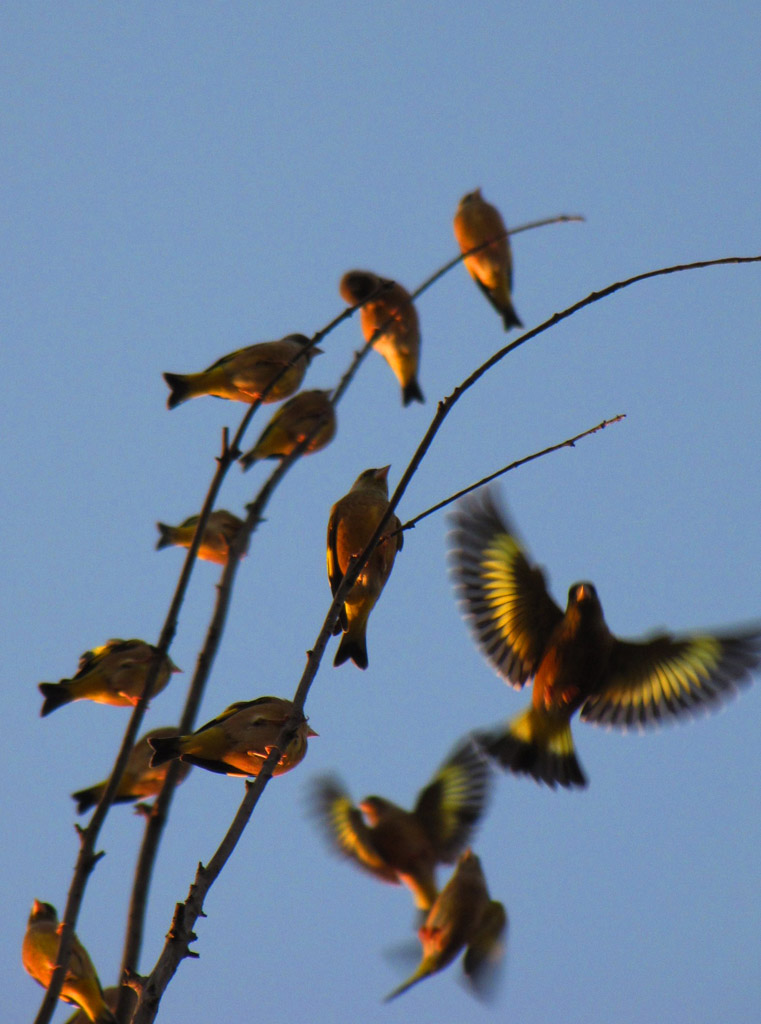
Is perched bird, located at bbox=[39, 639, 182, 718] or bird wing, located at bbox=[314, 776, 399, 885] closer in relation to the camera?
perched bird, located at bbox=[39, 639, 182, 718]

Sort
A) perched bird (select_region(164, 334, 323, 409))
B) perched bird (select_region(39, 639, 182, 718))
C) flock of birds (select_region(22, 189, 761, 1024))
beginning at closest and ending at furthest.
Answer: flock of birds (select_region(22, 189, 761, 1024)) < perched bird (select_region(39, 639, 182, 718)) < perched bird (select_region(164, 334, 323, 409))

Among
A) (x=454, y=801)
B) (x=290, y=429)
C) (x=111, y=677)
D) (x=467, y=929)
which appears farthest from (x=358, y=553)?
(x=454, y=801)

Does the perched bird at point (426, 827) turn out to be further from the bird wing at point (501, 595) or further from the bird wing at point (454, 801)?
the bird wing at point (501, 595)

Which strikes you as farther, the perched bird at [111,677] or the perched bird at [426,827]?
the perched bird at [426,827]

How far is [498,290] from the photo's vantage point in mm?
6973

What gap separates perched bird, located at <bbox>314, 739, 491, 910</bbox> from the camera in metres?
6.38

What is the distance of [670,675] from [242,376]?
234 centimetres

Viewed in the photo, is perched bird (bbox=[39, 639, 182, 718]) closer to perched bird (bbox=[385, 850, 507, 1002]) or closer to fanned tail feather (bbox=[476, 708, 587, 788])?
fanned tail feather (bbox=[476, 708, 587, 788])

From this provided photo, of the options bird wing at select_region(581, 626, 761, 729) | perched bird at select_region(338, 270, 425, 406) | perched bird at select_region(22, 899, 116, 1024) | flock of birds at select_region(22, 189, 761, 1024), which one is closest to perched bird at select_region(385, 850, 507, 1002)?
flock of birds at select_region(22, 189, 761, 1024)

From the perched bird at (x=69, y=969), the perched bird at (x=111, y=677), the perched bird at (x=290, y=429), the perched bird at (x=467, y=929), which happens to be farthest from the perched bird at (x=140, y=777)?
the perched bird at (x=290, y=429)

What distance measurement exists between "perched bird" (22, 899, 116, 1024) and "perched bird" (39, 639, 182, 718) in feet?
2.48

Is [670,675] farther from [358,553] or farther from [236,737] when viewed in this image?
[236,737]

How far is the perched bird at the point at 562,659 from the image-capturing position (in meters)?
4.47

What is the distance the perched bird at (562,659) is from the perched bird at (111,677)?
1294 mm
